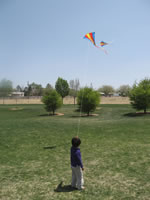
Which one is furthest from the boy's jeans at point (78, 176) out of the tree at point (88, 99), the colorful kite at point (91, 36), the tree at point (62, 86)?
the tree at point (62, 86)

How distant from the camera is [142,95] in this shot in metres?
24.4

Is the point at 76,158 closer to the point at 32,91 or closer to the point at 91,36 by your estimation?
the point at 91,36

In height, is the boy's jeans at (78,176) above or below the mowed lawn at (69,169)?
above

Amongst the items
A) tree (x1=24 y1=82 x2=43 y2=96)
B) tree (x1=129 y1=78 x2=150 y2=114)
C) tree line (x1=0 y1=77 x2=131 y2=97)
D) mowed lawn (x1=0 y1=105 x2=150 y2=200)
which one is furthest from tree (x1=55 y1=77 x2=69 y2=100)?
mowed lawn (x1=0 y1=105 x2=150 y2=200)

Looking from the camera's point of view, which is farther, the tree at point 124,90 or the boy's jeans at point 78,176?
the tree at point 124,90

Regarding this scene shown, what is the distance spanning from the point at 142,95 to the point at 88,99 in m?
6.70

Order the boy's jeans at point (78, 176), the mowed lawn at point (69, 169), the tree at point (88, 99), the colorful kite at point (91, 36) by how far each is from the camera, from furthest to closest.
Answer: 1. the tree at point (88, 99)
2. the colorful kite at point (91, 36)
3. the boy's jeans at point (78, 176)
4. the mowed lawn at point (69, 169)

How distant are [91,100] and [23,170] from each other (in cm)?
1941

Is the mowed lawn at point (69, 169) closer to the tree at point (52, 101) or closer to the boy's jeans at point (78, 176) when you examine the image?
the boy's jeans at point (78, 176)

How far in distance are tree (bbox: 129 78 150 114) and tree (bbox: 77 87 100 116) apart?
182 inches

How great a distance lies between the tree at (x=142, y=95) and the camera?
79.8 ft

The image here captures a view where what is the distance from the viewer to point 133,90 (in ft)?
84.2

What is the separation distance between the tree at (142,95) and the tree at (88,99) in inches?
182

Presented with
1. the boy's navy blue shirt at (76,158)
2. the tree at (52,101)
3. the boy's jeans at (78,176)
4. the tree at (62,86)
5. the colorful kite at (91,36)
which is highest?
the tree at (62,86)
